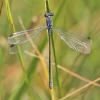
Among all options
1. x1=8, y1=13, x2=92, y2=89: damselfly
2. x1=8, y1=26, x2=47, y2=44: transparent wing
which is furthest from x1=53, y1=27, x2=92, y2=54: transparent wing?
x1=8, y1=26, x2=47, y2=44: transparent wing

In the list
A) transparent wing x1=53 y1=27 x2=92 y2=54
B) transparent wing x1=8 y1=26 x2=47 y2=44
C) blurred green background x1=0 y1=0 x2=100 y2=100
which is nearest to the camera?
transparent wing x1=8 y1=26 x2=47 y2=44

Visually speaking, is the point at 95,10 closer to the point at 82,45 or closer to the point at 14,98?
the point at 82,45

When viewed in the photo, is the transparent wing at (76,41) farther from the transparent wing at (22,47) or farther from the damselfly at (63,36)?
the transparent wing at (22,47)

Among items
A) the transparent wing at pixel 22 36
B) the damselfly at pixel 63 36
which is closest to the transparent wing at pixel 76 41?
the damselfly at pixel 63 36

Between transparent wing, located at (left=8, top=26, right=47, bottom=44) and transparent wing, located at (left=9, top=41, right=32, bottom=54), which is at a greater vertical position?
transparent wing, located at (left=8, top=26, right=47, bottom=44)

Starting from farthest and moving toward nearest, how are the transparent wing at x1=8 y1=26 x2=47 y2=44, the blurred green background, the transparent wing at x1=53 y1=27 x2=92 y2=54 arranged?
1. the blurred green background
2. the transparent wing at x1=53 y1=27 x2=92 y2=54
3. the transparent wing at x1=8 y1=26 x2=47 y2=44

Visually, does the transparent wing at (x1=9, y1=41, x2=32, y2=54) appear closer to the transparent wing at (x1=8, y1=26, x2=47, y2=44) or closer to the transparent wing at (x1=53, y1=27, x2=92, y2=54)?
the transparent wing at (x1=8, y1=26, x2=47, y2=44)

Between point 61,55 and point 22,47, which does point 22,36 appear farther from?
point 61,55

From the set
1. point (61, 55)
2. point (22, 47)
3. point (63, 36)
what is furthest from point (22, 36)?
point (61, 55)

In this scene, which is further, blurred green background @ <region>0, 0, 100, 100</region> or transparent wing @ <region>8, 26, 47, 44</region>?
blurred green background @ <region>0, 0, 100, 100</region>
